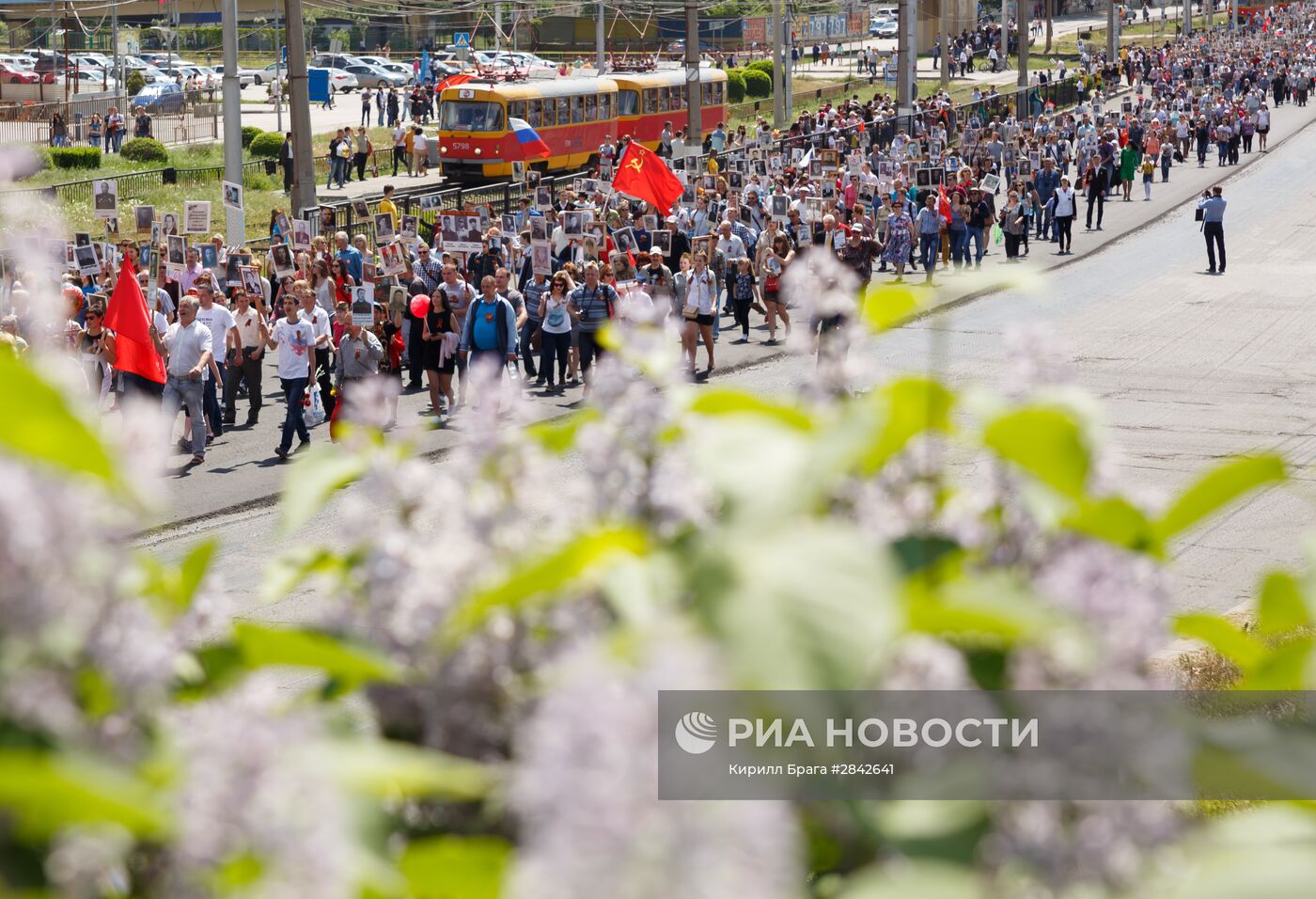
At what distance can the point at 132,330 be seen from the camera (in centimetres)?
1530

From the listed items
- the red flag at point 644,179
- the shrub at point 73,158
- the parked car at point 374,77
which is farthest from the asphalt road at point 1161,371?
the parked car at point 374,77

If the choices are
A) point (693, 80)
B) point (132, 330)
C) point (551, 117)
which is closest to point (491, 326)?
point (132, 330)

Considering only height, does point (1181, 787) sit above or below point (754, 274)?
above

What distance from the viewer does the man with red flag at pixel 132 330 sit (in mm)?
15203

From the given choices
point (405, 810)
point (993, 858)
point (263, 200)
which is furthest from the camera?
point (263, 200)

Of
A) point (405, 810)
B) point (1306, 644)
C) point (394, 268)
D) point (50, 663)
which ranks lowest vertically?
point (394, 268)

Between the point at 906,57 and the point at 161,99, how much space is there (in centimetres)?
3103

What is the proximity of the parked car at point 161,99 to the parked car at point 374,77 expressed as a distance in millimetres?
14119

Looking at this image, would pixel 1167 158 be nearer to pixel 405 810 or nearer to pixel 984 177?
pixel 984 177

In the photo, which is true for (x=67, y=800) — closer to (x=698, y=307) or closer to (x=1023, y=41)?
(x=698, y=307)

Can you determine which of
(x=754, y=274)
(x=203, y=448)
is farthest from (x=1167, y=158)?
(x=203, y=448)

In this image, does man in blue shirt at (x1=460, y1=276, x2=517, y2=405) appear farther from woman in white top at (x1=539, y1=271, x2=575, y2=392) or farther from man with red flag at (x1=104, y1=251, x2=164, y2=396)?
man with red flag at (x1=104, y1=251, x2=164, y2=396)

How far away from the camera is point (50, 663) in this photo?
4.15 ft

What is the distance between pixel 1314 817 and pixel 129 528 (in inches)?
41.5
